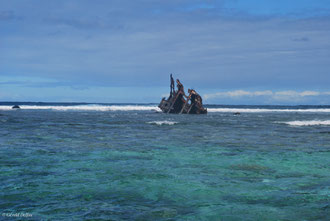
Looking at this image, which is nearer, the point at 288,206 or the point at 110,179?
the point at 288,206

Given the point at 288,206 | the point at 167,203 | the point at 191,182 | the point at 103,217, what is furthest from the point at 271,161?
the point at 103,217

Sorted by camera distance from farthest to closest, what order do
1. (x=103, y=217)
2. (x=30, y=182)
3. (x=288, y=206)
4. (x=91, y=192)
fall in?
(x=30, y=182) < (x=91, y=192) < (x=288, y=206) < (x=103, y=217)

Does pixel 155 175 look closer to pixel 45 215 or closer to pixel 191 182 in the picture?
pixel 191 182

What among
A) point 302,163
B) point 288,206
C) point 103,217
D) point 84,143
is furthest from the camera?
point 84,143

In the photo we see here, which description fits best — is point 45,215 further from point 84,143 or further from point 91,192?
point 84,143

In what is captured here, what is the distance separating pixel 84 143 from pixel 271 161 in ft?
27.2

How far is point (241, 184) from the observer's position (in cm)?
817

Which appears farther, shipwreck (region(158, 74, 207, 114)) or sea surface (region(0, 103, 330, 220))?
shipwreck (region(158, 74, 207, 114))

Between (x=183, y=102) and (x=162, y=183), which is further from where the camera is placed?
(x=183, y=102)

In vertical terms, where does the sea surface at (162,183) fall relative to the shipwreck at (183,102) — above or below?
below

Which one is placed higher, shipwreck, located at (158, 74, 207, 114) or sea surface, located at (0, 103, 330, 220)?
shipwreck, located at (158, 74, 207, 114)

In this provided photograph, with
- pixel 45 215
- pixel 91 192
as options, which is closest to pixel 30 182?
pixel 91 192

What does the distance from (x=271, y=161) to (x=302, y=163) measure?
3.13 ft

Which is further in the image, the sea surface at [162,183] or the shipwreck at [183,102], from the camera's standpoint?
the shipwreck at [183,102]
